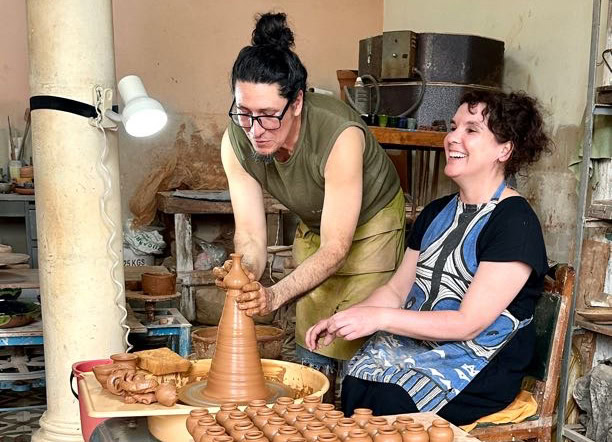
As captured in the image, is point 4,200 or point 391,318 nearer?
point 391,318

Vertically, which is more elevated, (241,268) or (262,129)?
(262,129)

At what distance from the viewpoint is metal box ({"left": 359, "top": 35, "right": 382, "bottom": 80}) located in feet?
17.6

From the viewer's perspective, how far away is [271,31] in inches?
90.0

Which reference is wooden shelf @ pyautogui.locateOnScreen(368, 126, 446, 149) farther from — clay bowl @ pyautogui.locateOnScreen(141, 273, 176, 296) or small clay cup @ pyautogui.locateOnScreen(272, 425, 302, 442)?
small clay cup @ pyautogui.locateOnScreen(272, 425, 302, 442)

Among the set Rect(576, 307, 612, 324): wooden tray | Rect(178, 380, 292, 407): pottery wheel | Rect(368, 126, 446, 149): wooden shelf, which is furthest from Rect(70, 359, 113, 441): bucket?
Rect(368, 126, 446, 149): wooden shelf

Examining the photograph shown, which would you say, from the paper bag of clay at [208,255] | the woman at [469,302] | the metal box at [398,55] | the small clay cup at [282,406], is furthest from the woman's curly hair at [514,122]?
the paper bag of clay at [208,255]

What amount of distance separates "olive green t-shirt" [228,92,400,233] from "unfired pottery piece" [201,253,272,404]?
651 millimetres

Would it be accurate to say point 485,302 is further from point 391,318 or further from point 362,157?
point 362,157

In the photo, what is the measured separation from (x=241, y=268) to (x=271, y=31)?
0.85m

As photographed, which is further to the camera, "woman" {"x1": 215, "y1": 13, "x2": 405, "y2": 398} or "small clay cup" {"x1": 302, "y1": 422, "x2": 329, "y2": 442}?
"woman" {"x1": 215, "y1": 13, "x2": 405, "y2": 398}

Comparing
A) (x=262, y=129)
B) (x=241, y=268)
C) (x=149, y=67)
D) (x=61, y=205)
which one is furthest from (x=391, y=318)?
(x=149, y=67)

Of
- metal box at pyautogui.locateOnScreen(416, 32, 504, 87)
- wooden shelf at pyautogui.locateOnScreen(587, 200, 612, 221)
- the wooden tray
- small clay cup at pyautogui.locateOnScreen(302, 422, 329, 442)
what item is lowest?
the wooden tray

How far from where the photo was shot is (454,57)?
202 inches

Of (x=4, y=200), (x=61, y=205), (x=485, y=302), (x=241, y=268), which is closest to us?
(x=241, y=268)
